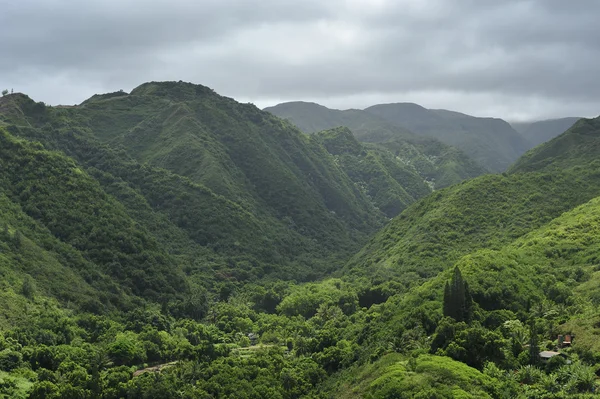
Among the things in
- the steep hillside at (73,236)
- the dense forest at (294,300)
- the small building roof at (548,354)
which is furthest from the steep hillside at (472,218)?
the small building roof at (548,354)

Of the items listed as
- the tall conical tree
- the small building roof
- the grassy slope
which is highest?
the tall conical tree

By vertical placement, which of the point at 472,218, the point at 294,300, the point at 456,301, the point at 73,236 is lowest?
the point at 294,300

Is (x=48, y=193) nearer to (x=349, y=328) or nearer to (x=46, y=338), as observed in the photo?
(x=46, y=338)

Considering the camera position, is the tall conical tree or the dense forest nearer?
the dense forest

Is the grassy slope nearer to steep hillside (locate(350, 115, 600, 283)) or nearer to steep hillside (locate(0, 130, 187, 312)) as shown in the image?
steep hillside (locate(350, 115, 600, 283))

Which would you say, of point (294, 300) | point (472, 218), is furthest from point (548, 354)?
point (472, 218)

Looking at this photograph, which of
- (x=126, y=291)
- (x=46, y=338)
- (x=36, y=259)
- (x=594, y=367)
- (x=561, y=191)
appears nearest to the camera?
(x=594, y=367)

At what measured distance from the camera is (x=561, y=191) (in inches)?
6634

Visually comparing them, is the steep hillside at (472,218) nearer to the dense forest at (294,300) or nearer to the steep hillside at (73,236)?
the dense forest at (294,300)

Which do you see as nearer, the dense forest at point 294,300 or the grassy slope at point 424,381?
the grassy slope at point 424,381

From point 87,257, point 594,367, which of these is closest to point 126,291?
point 87,257

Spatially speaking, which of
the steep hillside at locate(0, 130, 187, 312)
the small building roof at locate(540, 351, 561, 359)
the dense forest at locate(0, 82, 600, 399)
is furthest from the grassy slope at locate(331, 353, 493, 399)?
the steep hillside at locate(0, 130, 187, 312)

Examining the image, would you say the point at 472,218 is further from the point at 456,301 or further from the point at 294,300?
the point at 456,301

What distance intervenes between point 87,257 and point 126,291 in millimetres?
12027
